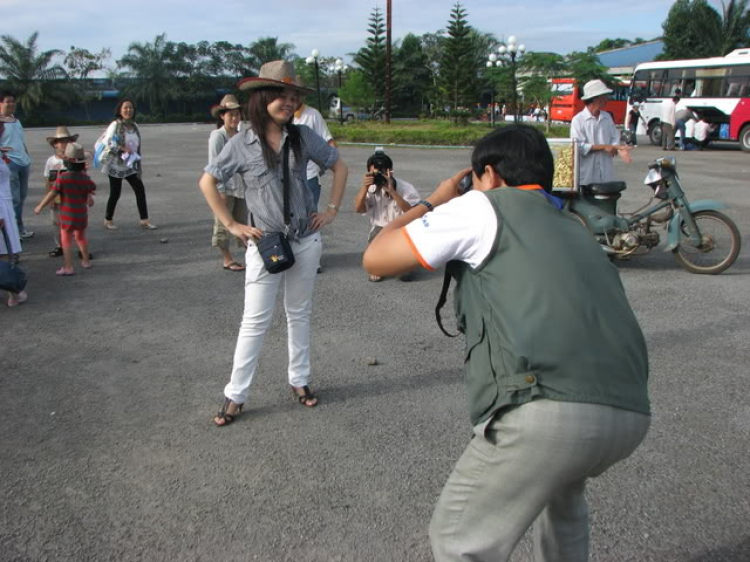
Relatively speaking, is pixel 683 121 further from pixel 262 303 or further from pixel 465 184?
pixel 465 184

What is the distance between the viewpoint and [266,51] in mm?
68438

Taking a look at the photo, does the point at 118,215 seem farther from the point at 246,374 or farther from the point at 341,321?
the point at 246,374

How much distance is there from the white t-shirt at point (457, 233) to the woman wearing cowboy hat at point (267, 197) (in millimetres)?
1878

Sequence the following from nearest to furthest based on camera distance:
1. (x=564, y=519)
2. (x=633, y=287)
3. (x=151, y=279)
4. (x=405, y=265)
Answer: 1. (x=405, y=265)
2. (x=564, y=519)
3. (x=633, y=287)
4. (x=151, y=279)

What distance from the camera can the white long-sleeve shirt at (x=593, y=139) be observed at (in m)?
6.91

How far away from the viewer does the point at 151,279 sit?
6.81 m

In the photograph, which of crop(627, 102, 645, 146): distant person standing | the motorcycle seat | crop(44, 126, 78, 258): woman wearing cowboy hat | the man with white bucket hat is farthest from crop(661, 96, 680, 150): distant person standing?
crop(44, 126, 78, 258): woman wearing cowboy hat

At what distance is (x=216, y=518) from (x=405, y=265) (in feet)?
5.63

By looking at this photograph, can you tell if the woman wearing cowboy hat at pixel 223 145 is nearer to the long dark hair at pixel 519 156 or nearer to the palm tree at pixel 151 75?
the long dark hair at pixel 519 156

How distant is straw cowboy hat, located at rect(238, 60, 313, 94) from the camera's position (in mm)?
3416

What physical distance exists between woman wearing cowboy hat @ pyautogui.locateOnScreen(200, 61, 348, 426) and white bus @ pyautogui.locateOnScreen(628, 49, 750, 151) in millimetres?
20756

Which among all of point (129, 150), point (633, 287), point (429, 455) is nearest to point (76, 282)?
point (129, 150)

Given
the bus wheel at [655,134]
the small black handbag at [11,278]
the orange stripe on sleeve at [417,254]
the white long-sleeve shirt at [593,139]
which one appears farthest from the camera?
the bus wheel at [655,134]

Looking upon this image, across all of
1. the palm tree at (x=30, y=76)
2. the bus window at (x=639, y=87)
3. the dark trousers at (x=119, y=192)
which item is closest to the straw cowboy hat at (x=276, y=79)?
the dark trousers at (x=119, y=192)
